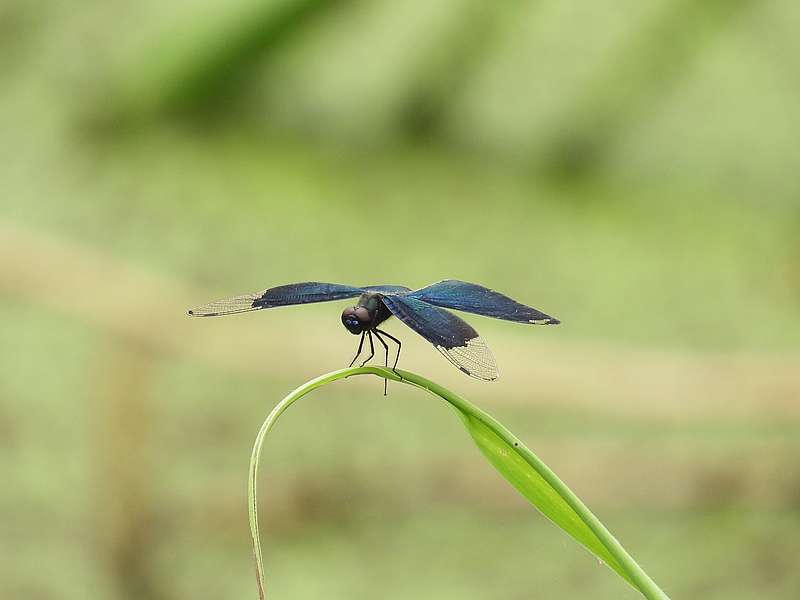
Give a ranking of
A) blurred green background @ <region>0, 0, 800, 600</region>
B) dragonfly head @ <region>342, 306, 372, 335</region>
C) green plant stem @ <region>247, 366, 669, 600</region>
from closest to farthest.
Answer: green plant stem @ <region>247, 366, 669, 600</region>
dragonfly head @ <region>342, 306, 372, 335</region>
blurred green background @ <region>0, 0, 800, 600</region>

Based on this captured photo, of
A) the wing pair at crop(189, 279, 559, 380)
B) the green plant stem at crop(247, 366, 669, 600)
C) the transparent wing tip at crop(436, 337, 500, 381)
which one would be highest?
the wing pair at crop(189, 279, 559, 380)

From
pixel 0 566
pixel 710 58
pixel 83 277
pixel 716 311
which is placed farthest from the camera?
A: pixel 710 58

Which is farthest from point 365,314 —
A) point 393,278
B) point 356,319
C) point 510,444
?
point 393,278

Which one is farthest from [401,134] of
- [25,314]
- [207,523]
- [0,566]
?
[0,566]

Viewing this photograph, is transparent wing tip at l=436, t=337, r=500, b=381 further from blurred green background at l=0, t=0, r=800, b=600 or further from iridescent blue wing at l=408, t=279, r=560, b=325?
blurred green background at l=0, t=0, r=800, b=600

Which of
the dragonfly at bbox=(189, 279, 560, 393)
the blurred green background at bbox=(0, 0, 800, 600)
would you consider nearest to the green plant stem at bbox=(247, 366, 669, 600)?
the dragonfly at bbox=(189, 279, 560, 393)

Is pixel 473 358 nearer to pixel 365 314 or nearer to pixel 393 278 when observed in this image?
pixel 365 314

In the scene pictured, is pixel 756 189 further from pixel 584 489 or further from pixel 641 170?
pixel 584 489

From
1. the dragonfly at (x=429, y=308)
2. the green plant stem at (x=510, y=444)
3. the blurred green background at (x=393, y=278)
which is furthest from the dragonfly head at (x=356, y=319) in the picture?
the blurred green background at (x=393, y=278)
